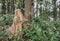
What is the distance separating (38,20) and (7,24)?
1350 millimetres

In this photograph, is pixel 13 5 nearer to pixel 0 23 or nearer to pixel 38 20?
pixel 0 23

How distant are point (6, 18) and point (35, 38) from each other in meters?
2.05

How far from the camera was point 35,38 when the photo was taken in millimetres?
5402

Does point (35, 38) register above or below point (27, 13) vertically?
below

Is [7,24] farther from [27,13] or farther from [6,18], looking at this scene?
[27,13]

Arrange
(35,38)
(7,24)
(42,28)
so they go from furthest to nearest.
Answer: (7,24) → (42,28) → (35,38)

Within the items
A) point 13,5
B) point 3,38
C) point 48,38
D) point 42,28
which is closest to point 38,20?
point 42,28

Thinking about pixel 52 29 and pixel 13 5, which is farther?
pixel 13 5

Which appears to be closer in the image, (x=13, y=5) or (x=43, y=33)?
(x=43, y=33)

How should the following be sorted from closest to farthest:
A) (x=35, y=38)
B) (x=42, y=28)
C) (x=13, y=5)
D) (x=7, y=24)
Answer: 1. (x=35, y=38)
2. (x=42, y=28)
3. (x=7, y=24)
4. (x=13, y=5)

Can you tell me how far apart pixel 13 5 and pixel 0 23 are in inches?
129

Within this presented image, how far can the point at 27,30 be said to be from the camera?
18.3 ft

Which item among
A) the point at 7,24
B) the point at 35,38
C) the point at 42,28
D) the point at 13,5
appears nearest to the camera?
the point at 35,38

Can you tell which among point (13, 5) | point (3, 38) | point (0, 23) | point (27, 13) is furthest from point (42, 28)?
point (13, 5)
